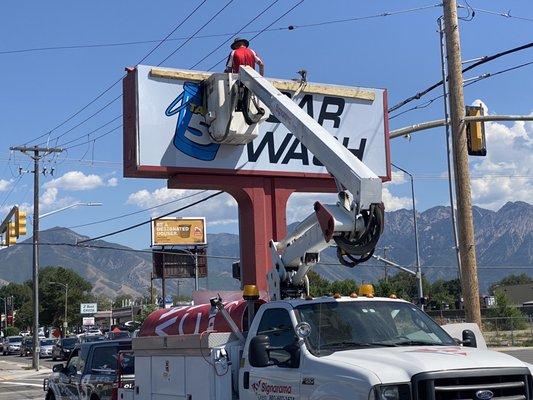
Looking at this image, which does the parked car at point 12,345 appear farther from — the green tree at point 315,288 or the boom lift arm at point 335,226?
the boom lift arm at point 335,226

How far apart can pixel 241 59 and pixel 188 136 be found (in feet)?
6.73

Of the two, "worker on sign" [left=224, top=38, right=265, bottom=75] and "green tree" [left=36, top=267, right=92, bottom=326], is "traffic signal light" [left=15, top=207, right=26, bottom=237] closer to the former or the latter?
"worker on sign" [left=224, top=38, right=265, bottom=75]

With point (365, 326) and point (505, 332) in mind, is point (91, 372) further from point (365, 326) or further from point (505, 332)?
point (505, 332)

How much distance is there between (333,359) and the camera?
23.2 ft

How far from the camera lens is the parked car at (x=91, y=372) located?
13.1 meters

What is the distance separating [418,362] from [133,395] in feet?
18.7

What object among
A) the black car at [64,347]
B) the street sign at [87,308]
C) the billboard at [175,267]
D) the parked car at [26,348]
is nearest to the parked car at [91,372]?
the black car at [64,347]

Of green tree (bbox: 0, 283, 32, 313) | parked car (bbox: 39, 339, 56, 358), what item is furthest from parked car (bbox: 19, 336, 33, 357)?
green tree (bbox: 0, 283, 32, 313)

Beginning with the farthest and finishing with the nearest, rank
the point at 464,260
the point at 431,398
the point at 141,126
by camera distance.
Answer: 1. the point at 141,126
2. the point at 464,260
3. the point at 431,398

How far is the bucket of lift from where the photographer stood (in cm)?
1600

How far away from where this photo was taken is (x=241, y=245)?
17.1 meters

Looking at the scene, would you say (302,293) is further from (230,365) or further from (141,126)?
(141,126)

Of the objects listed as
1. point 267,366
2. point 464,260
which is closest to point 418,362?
point 267,366

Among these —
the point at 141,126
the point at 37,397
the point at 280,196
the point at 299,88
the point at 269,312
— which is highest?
the point at 299,88
